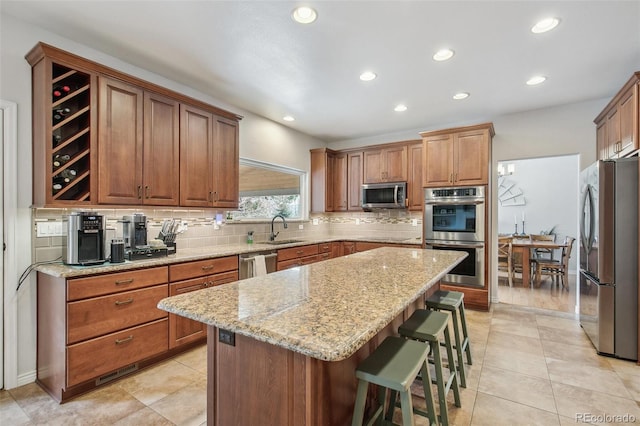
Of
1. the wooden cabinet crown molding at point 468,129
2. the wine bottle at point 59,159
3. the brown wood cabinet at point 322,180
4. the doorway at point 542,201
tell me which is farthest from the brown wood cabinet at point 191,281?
the doorway at point 542,201

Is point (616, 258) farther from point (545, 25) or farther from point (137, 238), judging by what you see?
point (137, 238)

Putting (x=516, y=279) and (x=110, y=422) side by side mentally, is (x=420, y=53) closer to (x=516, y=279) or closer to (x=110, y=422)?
(x=110, y=422)

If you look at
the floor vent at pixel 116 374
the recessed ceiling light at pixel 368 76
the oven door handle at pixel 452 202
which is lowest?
the floor vent at pixel 116 374

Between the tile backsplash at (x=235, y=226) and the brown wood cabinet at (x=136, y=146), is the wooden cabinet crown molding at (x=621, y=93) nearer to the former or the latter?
the tile backsplash at (x=235, y=226)

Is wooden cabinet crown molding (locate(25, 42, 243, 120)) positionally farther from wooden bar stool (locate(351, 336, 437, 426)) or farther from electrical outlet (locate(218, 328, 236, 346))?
wooden bar stool (locate(351, 336, 437, 426))

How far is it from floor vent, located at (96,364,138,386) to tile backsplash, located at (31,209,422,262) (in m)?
0.99

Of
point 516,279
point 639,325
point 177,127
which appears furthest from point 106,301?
point 516,279

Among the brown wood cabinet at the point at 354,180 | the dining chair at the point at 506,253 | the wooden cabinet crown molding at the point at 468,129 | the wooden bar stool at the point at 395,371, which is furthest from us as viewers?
the brown wood cabinet at the point at 354,180

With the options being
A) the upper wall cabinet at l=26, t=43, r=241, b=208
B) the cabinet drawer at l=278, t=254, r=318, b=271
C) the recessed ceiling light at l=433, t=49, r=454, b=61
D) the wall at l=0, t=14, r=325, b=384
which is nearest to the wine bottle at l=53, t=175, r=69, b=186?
the upper wall cabinet at l=26, t=43, r=241, b=208

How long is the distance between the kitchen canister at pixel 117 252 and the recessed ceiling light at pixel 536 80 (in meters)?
4.08

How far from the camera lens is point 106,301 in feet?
7.06

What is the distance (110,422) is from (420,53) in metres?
3.47

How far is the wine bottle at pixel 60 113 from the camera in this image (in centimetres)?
229

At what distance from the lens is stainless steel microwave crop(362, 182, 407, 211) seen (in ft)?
15.2
